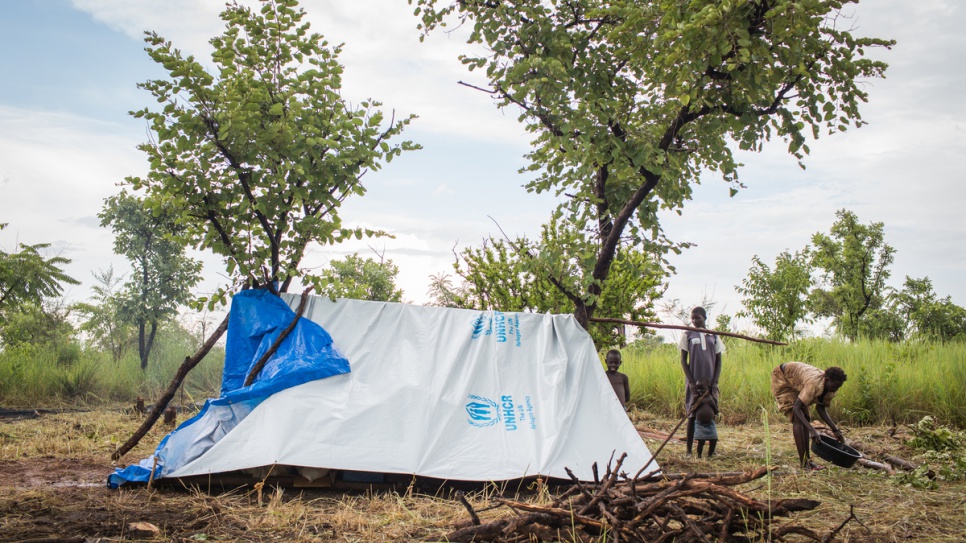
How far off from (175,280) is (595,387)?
1267 centimetres

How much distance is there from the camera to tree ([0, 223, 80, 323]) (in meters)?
11.7

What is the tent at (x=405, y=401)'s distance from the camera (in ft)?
15.6

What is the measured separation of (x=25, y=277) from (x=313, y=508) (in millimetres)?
10066

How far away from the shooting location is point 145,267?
1535 centimetres

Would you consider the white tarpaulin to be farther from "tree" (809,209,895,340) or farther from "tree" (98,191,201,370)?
"tree" (809,209,895,340)

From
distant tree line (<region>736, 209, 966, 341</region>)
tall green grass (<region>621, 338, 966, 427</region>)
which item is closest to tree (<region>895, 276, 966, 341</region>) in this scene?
distant tree line (<region>736, 209, 966, 341</region>)

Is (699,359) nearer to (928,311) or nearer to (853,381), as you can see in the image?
(853,381)

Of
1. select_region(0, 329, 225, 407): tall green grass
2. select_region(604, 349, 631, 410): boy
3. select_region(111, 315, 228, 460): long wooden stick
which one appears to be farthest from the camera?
select_region(0, 329, 225, 407): tall green grass

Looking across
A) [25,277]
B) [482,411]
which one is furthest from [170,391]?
[25,277]

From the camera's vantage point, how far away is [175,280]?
51.0ft

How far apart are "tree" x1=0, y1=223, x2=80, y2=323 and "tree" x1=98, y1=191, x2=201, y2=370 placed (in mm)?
2715

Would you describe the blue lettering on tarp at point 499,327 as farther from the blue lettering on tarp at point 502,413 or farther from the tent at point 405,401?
the blue lettering on tarp at point 502,413

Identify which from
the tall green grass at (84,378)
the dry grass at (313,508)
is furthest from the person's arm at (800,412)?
the tall green grass at (84,378)

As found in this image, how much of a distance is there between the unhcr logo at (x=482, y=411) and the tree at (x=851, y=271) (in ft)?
67.3
